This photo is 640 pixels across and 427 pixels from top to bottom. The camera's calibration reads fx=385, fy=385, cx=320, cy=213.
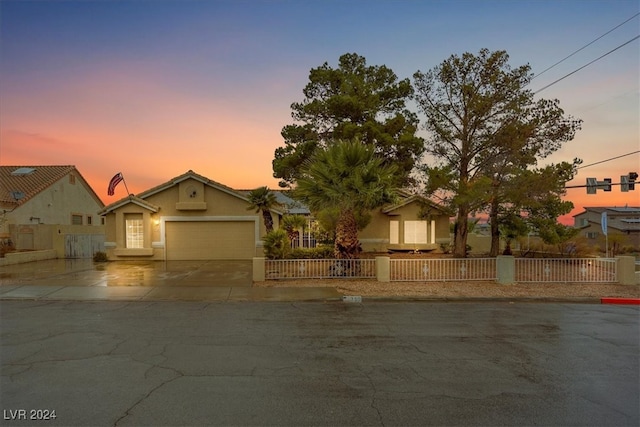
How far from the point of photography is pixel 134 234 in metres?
21.9

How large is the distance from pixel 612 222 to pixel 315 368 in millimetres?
53972

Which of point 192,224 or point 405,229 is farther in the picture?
point 405,229

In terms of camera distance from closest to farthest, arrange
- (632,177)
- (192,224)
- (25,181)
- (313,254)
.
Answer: (313,254)
(192,224)
(632,177)
(25,181)

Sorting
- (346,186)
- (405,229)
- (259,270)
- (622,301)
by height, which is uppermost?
(346,186)

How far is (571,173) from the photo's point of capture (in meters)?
16.5

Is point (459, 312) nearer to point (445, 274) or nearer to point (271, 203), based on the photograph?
point (445, 274)

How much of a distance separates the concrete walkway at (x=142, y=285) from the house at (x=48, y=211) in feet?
19.9

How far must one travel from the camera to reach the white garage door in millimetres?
22312

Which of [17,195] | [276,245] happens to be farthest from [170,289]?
[17,195]

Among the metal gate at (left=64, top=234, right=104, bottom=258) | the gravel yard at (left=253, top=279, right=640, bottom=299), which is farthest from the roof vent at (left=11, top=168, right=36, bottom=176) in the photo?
the gravel yard at (left=253, top=279, right=640, bottom=299)

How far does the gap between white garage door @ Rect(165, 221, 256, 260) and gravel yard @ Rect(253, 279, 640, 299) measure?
9284 mm

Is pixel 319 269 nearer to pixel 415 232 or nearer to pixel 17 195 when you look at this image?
pixel 415 232

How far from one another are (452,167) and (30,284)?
59.3 feet

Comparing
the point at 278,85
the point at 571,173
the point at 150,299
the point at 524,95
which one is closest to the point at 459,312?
the point at 150,299
